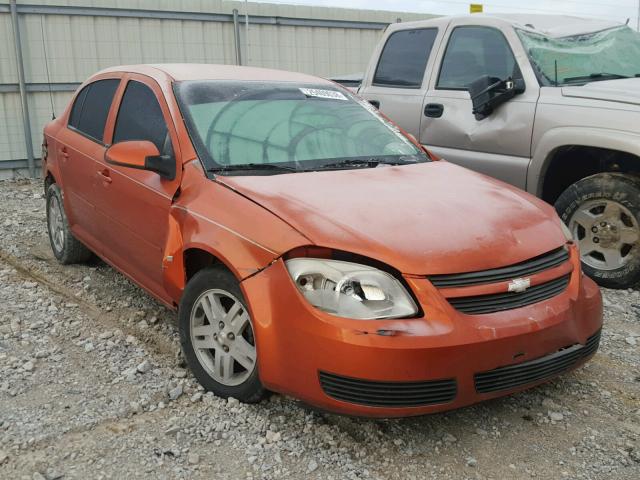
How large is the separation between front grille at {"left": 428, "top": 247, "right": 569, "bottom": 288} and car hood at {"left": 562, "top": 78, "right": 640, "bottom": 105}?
2.11m

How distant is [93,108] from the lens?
4.69 meters

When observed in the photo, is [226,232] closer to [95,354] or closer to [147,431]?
[147,431]

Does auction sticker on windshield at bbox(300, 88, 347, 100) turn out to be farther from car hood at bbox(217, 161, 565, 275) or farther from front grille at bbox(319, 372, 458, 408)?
front grille at bbox(319, 372, 458, 408)

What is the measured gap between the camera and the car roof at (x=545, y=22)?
211 inches

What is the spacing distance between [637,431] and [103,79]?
398 cm

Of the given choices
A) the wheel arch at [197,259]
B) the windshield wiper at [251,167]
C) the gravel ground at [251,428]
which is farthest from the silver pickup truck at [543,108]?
the wheel arch at [197,259]

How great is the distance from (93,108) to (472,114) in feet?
9.49

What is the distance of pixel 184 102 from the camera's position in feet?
11.9

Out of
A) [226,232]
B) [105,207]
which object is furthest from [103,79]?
[226,232]

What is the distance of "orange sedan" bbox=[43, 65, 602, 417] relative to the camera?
2.55 meters

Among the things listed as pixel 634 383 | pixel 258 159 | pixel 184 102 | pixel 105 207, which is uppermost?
pixel 184 102

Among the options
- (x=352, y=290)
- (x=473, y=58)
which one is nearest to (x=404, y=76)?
(x=473, y=58)

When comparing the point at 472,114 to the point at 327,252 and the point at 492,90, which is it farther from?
the point at 327,252

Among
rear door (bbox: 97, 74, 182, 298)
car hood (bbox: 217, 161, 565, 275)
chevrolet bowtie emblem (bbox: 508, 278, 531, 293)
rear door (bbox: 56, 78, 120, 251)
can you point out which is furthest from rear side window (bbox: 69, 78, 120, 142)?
chevrolet bowtie emblem (bbox: 508, 278, 531, 293)
